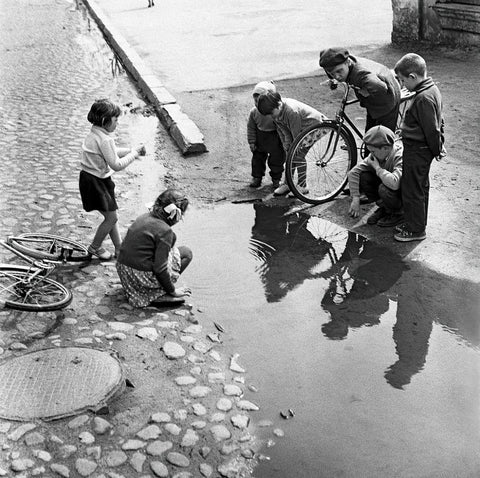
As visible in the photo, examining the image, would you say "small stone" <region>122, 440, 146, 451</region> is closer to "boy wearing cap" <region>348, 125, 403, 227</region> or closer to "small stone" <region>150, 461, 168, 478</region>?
"small stone" <region>150, 461, 168, 478</region>

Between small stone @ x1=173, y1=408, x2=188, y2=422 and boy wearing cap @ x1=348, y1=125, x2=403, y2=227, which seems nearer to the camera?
small stone @ x1=173, y1=408, x2=188, y2=422

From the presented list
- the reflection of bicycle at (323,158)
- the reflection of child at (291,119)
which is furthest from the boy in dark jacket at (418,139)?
the reflection of child at (291,119)

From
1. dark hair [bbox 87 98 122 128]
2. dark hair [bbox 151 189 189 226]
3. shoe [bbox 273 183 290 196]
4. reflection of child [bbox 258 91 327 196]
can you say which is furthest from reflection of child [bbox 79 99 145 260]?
shoe [bbox 273 183 290 196]

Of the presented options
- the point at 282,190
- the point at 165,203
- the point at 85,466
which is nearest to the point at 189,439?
the point at 85,466

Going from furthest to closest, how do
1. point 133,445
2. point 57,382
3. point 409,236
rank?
point 409,236 < point 57,382 < point 133,445

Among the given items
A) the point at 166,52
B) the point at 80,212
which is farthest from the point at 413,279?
the point at 166,52

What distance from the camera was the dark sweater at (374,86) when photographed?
7922 millimetres

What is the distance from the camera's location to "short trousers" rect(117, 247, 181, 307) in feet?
20.6

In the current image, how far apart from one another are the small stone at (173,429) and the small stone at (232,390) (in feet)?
1.62

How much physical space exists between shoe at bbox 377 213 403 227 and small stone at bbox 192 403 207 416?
3292mm

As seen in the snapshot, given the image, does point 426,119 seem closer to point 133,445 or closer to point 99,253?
point 99,253

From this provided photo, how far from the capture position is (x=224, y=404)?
5.16 meters

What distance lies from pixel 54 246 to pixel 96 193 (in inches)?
22.6

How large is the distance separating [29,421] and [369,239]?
377cm
